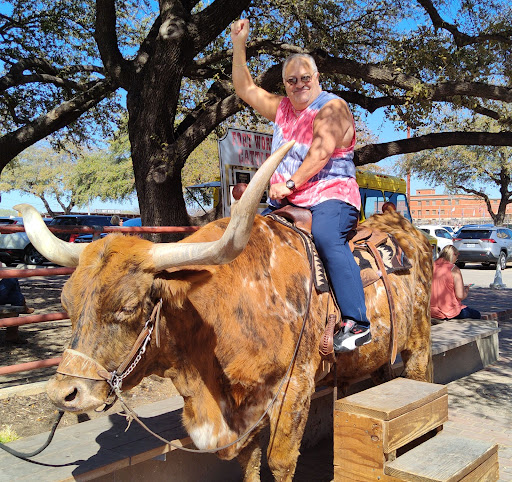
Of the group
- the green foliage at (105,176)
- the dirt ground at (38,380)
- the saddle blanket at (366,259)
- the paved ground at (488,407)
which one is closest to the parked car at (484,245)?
the paved ground at (488,407)

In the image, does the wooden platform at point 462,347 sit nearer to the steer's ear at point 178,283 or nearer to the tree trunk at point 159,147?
the tree trunk at point 159,147

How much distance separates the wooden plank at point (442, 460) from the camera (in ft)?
10.2

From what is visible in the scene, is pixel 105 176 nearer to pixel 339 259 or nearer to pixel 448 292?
pixel 448 292

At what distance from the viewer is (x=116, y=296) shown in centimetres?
253

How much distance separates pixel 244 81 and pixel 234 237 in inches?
86.0

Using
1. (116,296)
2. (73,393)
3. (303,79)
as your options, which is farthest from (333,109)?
(73,393)

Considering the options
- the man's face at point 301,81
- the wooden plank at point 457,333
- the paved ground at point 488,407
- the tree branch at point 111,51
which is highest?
the tree branch at point 111,51

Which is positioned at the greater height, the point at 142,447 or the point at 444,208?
the point at 142,447

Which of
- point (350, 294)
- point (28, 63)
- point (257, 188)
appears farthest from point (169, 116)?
point (257, 188)

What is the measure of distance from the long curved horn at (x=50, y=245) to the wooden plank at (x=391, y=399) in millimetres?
1972

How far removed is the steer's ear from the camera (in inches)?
104

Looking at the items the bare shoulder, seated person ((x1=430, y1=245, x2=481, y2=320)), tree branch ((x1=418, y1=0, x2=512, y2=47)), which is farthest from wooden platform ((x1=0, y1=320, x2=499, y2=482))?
tree branch ((x1=418, y1=0, x2=512, y2=47))

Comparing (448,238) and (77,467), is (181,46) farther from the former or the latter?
(448,238)

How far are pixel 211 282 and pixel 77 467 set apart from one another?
1520 mm
